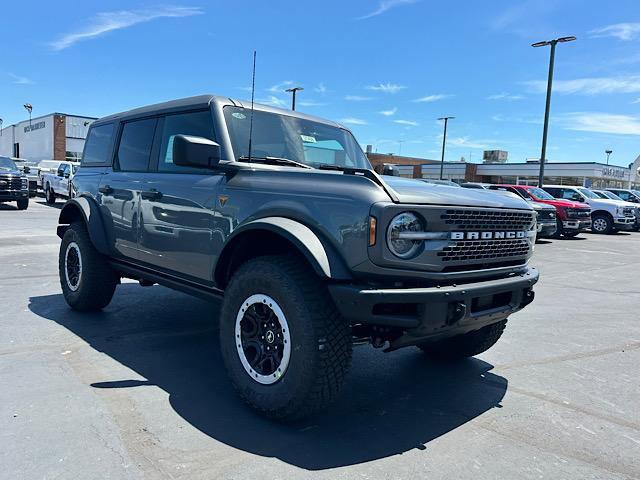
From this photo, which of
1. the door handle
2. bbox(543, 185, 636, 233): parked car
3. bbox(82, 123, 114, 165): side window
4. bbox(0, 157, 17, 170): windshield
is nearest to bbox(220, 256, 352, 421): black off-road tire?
the door handle

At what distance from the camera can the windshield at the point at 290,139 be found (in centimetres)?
391

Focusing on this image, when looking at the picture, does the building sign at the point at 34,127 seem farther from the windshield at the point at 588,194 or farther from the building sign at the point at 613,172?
the building sign at the point at 613,172

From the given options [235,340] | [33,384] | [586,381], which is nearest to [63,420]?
[33,384]

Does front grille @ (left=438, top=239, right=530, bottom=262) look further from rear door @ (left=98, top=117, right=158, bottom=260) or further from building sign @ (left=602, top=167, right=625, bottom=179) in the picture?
building sign @ (left=602, top=167, right=625, bottom=179)

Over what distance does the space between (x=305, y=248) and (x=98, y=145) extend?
3786 millimetres

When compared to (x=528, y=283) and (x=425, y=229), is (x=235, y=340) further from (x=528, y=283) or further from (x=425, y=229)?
(x=528, y=283)

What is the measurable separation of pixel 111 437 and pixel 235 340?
0.89m

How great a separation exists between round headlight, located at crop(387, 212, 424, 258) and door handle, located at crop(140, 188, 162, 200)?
7.36 feet

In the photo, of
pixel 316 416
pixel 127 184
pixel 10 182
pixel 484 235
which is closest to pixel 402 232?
pixel 484 235

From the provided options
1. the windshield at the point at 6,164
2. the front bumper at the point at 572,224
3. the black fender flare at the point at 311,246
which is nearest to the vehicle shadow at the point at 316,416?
the black fender flare at the point at 311,246

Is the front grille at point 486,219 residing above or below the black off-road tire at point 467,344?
above

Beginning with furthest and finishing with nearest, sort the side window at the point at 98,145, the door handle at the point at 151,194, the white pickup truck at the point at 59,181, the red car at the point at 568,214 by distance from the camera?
the white pickup truck at the point at 59,181, the red car at the point at 568,214, the side window at the point at 98,145, the door handle at the point at 151,194

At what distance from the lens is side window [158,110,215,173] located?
400 cm

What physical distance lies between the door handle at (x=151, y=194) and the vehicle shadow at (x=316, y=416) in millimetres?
A: 1258
